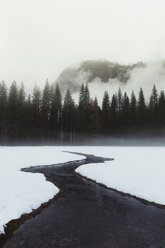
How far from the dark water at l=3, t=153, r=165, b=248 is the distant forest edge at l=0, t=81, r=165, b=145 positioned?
157 feet

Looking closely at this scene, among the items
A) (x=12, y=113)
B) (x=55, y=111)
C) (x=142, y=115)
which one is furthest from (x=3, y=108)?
(x=142, y=115)

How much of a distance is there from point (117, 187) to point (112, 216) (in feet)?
12.7

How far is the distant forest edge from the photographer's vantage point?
179 ft

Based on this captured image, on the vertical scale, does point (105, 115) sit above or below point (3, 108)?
below

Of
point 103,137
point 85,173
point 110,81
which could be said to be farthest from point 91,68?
point 85,173

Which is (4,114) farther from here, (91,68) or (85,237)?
(91,68)

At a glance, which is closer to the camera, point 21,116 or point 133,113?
point 21,116

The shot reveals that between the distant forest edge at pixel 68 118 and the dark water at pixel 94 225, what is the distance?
157 ft

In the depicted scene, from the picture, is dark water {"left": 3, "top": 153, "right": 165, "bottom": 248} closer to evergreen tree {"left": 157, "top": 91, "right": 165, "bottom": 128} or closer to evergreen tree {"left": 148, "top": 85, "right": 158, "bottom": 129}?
evergreen tree {"left": 148, "top": 85, "right": 158, "bottom": 129}

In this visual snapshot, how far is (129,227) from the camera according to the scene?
21.2 ft

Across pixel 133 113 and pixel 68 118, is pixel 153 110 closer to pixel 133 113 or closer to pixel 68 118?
pixel 133 113

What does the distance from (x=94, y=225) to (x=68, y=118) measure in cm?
5393

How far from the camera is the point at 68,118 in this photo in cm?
5988

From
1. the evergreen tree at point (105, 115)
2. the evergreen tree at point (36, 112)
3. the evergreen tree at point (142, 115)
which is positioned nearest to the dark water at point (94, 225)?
the evergreen tree at point (36, 112)
